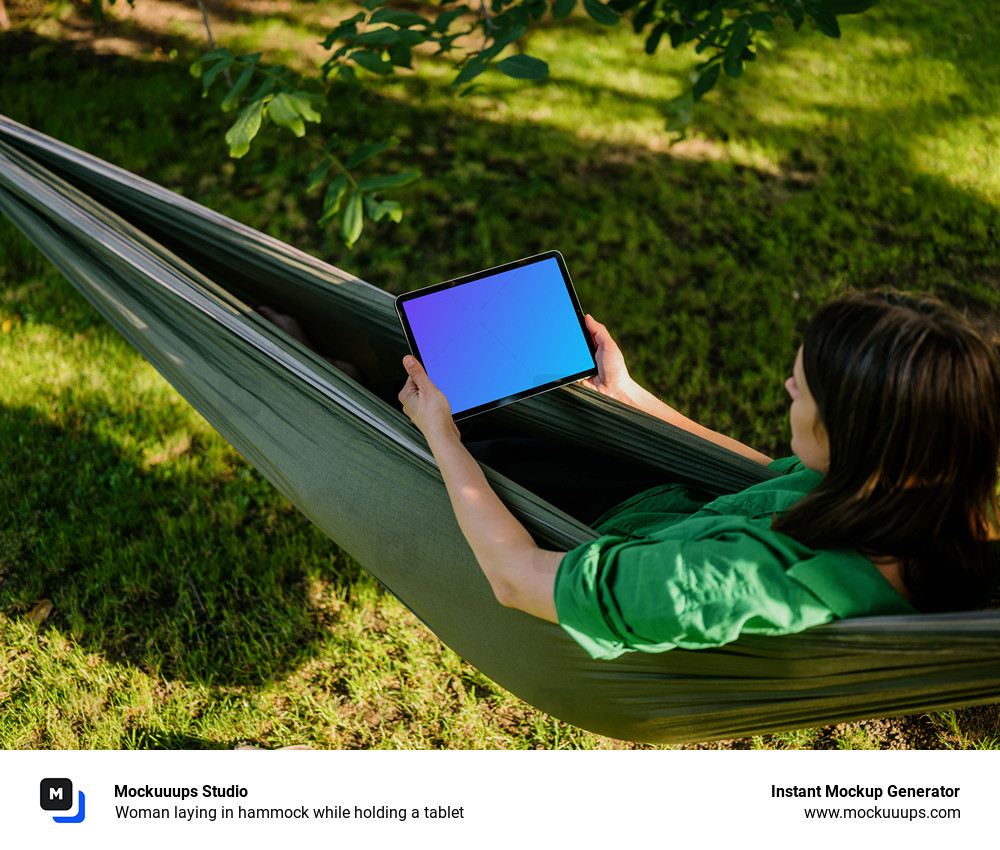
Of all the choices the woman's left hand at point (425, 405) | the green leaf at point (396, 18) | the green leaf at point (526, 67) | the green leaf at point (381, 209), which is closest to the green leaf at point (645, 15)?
the green leaf at point (526, 67)

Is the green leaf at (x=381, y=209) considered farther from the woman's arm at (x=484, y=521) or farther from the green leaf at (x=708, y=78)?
the green leaf at (x=708, y=78)

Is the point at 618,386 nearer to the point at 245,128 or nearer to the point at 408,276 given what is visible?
the point at 245,128

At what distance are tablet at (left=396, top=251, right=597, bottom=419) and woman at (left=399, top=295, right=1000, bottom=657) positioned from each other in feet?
1.35

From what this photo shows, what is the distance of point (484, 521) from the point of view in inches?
38.0

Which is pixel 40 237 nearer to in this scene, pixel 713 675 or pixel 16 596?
pixel 16 596

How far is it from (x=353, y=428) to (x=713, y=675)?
0.68 metres

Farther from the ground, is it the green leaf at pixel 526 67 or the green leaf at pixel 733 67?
the green leaf at pixel 526 67

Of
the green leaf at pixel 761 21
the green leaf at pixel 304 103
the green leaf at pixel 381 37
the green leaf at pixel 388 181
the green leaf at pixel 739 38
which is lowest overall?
the green leaf at pixel 388 181

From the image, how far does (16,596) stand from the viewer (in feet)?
5.36

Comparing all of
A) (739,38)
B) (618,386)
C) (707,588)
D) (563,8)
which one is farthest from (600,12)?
(707,588)

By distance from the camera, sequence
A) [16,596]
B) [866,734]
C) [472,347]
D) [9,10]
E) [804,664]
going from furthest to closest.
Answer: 1. [9,10]
2. [16,596]
3. [866,734]
4. [472,347]
5. [804,664]

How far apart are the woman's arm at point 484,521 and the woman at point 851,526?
17 millimetres

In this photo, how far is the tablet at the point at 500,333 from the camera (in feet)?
3.84

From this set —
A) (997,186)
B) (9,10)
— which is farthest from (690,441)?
(9,10)
